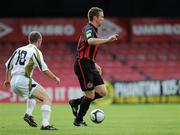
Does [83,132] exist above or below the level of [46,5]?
below

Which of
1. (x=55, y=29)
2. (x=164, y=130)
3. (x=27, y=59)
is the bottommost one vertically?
(x=164, y=130)

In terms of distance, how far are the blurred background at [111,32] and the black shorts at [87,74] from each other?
14146mm

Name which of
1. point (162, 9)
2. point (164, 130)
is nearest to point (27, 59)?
point (164, 130)

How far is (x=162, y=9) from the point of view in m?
30.5

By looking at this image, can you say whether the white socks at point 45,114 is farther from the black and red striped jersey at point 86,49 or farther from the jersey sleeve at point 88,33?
the jersey sleeve at point 88,33

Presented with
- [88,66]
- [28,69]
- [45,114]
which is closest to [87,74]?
[88,66]

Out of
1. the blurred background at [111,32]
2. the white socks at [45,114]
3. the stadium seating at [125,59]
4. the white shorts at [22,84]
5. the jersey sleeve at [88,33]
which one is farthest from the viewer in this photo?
the blurred background at [111,32]

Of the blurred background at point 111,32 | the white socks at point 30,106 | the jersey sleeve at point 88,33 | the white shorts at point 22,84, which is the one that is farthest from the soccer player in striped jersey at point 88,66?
the blurred background at point 111,32

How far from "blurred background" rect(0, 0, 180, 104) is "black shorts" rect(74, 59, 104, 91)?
14146mm

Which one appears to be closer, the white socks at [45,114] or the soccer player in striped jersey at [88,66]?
the white socks at [45,114]

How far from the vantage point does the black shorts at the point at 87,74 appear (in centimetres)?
1290

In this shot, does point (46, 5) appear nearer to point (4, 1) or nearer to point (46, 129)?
point (4, 1)

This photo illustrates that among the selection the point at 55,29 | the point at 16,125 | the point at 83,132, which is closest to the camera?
the point at 83,132

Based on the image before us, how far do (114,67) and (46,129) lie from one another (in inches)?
687
